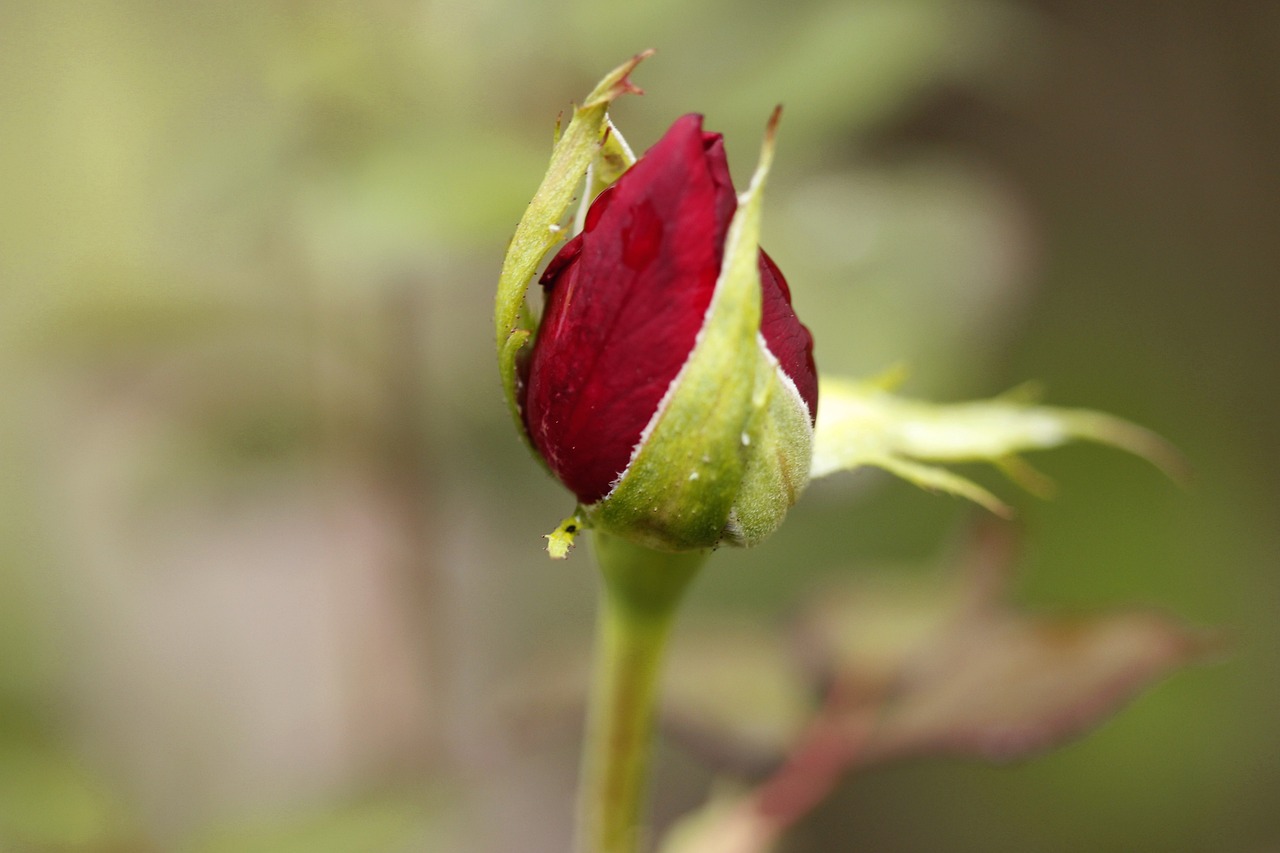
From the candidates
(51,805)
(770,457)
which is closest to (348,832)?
(51,805)

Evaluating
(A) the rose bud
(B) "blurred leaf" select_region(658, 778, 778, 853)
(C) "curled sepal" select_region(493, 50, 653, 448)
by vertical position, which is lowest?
(B) "blurred leaf" select_region(658, 778, 778, 853)

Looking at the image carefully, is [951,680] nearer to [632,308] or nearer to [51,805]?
[632,308]

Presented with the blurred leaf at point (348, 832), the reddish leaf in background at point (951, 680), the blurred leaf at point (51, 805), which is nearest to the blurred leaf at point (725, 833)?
the reddish leaf in background at point (951, 680)

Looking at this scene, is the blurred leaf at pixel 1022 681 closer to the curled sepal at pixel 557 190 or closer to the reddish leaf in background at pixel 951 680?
the reddish leaf in background at pixel 951 680

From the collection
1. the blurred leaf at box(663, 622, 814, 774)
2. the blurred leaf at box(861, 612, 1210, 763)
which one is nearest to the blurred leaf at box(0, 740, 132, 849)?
the blurred leaf at box(663, 622, 814, 774)

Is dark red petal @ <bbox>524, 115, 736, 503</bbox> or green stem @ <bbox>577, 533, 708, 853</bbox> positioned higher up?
dark red petal @ <bbox>524, 115, 736, 503</bbox>

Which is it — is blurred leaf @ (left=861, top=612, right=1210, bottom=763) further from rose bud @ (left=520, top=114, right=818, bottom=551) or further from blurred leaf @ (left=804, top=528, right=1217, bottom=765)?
rose bud @ (left=520, top=114, right=818, bottom=551)

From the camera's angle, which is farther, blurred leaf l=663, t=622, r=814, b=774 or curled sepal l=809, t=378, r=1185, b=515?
blurred leaf l=663, t=622, r=814, b=774

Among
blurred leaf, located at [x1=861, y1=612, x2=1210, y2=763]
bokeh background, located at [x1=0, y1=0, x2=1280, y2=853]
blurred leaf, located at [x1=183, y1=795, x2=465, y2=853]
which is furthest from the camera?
bokeh background, located at [x1=0, y1=0, x2=1280, y2=853]

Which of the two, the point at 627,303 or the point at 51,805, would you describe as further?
the point at 51,805
